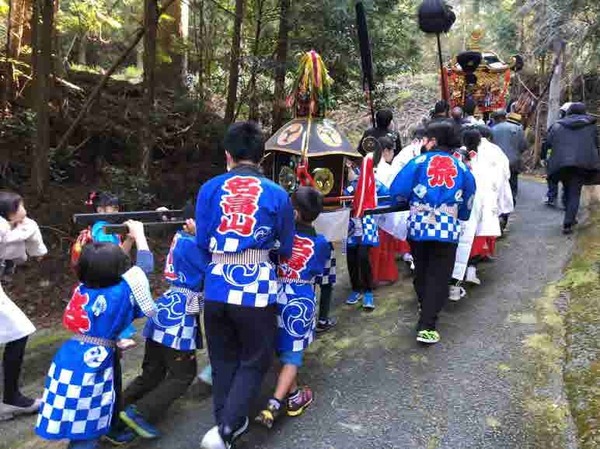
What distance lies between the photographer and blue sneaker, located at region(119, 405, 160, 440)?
11.5ft

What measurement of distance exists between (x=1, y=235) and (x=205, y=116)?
24.8 feet

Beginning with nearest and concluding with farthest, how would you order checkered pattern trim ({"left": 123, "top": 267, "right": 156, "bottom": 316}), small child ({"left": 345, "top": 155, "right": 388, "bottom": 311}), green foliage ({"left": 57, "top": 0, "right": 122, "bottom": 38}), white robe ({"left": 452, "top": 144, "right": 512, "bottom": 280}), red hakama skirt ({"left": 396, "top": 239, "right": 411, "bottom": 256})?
checkered pattern trim ({"left": 123, "top": 267, "right": 156, "bottom": 316}) < small child ({"left": 345, "top": 155, "right": 388, "bottom": 311}) < white robe ({"left": 452, "top": 144, "right": 512, "bottom": 280}) < red hakama skirt ({"left": 396, "top": 239, "right": 411, "bottom": 256}) < green foliage ({"left": 57, "top": 0, "right": 122, "bottom": 38})

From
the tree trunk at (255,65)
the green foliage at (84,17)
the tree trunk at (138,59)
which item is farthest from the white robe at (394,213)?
the tree trunk at (138,59)

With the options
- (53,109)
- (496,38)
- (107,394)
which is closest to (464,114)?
(53,109)

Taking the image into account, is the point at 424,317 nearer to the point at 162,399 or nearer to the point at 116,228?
the point at 162,399

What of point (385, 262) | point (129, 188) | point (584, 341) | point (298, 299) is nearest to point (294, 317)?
point (298, 299)

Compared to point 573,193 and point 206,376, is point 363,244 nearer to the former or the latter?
point 206,376

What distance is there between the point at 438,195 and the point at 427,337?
1259mm

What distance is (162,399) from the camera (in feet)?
11.7

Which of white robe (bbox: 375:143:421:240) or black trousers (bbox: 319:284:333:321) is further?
white robe (bbox: 375:143:421:240)

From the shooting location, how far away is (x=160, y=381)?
384 cm

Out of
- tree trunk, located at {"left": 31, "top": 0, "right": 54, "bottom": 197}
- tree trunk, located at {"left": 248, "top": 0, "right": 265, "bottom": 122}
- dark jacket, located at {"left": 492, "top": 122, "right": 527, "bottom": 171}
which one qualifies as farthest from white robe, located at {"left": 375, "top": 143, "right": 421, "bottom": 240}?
tree trunk, located at {"left": 31, "top": 0, "right": 54, "bottom": 197}

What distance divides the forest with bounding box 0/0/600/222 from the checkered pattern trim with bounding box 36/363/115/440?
558cm

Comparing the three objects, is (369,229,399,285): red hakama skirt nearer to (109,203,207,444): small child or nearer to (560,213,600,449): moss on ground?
(560,213,600,449): moss on ground
